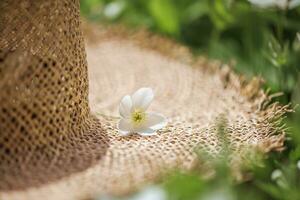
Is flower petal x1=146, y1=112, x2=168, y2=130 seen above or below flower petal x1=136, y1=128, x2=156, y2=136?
above

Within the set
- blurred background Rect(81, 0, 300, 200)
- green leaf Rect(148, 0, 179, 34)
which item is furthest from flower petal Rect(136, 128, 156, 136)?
green leaf Rect(148, 0, 179, 34)

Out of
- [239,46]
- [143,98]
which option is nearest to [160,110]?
[143,98]

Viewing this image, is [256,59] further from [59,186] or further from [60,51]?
[59,186]

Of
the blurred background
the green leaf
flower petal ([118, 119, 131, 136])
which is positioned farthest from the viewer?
the green leaf

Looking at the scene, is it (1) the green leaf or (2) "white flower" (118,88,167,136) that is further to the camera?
(1) the green leaf

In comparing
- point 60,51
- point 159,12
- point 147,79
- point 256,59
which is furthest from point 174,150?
point 159,12

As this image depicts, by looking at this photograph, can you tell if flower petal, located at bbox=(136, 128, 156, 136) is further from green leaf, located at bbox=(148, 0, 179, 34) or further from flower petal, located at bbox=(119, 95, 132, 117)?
green leaf, located at bbox=(148, 0, 179, 34)

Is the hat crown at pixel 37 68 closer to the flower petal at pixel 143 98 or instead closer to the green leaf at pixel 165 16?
the flower petal at pixel 143 98
